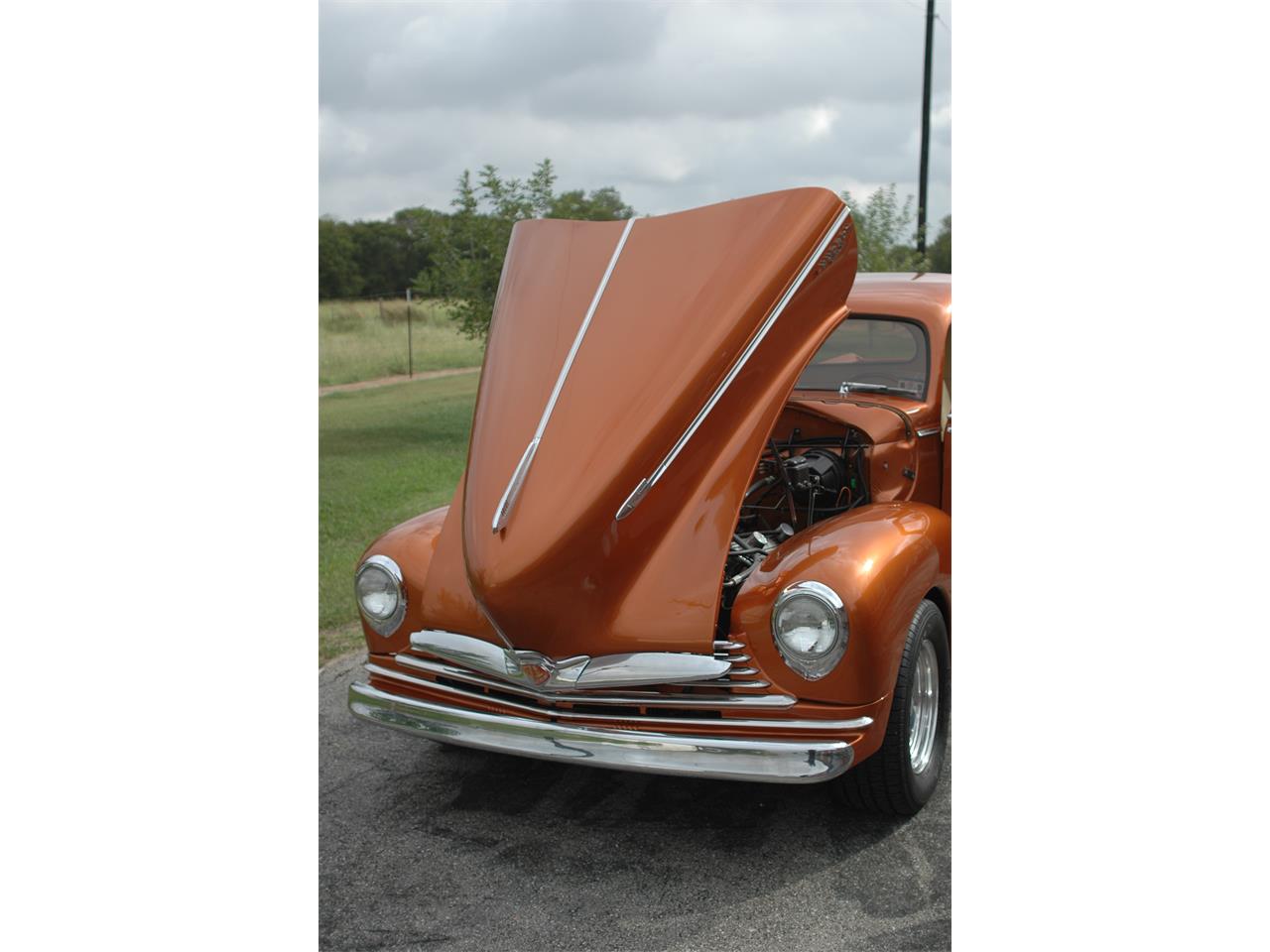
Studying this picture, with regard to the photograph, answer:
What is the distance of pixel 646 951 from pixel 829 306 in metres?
2.14

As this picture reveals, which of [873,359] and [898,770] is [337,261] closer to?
[873,359]

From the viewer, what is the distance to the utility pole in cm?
712

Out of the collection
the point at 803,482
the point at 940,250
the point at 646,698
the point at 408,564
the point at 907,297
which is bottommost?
the point at 646,698

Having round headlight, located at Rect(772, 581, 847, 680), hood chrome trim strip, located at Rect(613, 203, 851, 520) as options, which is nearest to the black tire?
round headlight, located at Rect(772, 581, 847, 680)

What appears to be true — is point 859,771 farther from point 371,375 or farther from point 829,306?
point 371,375

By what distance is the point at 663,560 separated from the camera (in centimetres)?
326

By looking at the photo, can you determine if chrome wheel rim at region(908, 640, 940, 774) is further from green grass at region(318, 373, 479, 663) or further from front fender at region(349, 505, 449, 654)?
green grass at region(318, 373, 479, 663)

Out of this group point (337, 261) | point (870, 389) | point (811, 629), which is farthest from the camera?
point (337, 261)

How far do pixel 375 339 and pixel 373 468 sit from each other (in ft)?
11.6

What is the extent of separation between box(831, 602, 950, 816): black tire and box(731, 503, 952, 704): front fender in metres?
0.11

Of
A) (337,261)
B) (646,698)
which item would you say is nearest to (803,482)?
(646,698)

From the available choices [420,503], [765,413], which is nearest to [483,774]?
[765,413]

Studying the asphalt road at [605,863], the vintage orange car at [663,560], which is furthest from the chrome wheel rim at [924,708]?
the asphalt road at [605,863]

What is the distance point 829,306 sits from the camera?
3.62 metres
